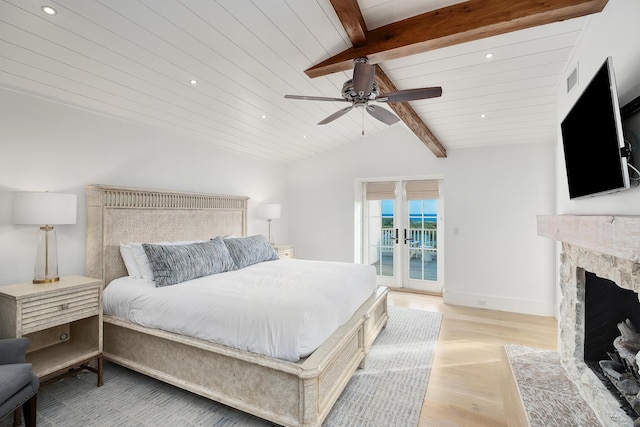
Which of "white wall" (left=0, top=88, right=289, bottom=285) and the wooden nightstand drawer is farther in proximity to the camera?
"white wall" (left=0, top=88, right=289, bottom=285)

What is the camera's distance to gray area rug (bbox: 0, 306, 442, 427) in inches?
80.5

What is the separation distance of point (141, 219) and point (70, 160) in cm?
83

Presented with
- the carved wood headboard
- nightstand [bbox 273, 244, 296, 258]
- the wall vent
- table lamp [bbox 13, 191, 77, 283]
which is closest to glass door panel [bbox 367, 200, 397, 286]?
nightstand [bbox 273, 244, 296, 258]

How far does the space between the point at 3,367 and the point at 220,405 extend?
132 cm

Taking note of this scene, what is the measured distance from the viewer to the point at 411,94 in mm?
2160

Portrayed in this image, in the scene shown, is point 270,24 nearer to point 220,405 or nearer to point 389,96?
point 389,96

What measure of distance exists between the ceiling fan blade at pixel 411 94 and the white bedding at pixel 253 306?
1.58 m

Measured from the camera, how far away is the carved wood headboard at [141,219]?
9.36ft

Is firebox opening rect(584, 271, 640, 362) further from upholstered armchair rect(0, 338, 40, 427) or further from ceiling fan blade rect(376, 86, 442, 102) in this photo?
upholstered armchair rect(0, 338, 40, 427)

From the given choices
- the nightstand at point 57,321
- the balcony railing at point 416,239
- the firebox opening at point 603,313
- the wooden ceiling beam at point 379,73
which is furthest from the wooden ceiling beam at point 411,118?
the nightstand at point 57,321

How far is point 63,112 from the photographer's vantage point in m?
2.69

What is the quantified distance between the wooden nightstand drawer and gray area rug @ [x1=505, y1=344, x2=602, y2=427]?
323 cm

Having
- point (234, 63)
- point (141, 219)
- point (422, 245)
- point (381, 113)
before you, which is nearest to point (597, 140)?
point (381, 113)

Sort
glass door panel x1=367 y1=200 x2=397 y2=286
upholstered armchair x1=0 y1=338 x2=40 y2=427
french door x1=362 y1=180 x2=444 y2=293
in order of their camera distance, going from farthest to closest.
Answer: glass door panel x1=367 y1=200 x2=397 y2=286 < french door x1=362 y1=180 x2=444 y2=293 < upholstered armchair x1=0 y1=338 x2=40 y2=427
